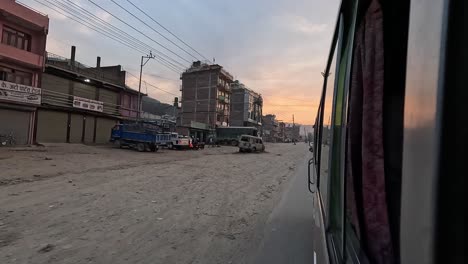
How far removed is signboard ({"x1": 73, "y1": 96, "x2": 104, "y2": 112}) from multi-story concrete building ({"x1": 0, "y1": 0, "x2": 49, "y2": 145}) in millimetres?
6215

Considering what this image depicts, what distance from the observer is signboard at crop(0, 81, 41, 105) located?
2545cm

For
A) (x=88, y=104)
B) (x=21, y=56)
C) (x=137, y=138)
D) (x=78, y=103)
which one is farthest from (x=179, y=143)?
(x=21, y=56)

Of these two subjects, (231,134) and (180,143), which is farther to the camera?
(231,134)

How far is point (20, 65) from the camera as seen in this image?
27.3 metres

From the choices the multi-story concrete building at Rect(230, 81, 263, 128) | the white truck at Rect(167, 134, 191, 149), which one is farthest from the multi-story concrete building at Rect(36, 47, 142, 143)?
the multi-story concrete building at Rect(230, 81, 263, 128)

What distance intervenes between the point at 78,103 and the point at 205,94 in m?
42.6

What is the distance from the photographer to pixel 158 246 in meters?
5.02

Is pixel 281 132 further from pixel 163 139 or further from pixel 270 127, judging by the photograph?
pixel 163 139

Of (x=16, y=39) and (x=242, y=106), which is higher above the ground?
(x=242, y=106)

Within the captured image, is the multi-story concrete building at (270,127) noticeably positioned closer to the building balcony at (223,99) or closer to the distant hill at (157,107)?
the building balcony at (223,99)

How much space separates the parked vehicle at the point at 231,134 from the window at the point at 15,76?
34.6 m

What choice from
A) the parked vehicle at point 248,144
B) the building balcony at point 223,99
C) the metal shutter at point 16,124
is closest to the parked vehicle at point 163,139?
the parked vehicle at point 248,144

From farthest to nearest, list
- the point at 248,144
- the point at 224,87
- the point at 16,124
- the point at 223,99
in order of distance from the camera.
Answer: the point at 224,87 → the point at 223,99 → the point at 248,144 → the point at 16,124

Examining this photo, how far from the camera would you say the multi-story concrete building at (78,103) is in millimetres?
33406
